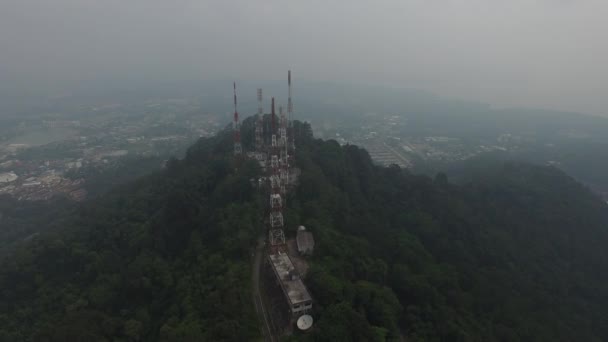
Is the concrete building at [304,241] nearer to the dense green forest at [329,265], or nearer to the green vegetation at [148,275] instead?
the dense green forest at [329,265]

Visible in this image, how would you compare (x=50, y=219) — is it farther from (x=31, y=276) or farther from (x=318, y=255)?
(x=318, y=255)

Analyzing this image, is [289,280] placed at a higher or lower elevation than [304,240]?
lower

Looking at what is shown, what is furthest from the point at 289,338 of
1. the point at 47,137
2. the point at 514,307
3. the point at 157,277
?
the point at 47,137

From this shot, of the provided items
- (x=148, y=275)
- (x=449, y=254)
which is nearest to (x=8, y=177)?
(x=148, y=275)

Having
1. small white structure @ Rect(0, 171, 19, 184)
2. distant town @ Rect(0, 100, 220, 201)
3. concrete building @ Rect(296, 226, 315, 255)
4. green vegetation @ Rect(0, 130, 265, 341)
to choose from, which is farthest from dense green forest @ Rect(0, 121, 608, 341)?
small white structure @ Rect(0, 171, 19, 184)

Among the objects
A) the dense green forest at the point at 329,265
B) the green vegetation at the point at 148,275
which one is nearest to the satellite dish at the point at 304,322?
the dense green forest at the point at 329,265

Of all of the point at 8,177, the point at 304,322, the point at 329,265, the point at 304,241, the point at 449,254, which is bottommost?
the point at 8,177

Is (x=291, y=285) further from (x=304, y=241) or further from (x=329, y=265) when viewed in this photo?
(x=304, y=241)
